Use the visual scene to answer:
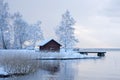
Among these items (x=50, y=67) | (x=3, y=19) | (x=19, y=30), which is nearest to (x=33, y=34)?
(x=19, y=30)

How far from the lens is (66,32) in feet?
288

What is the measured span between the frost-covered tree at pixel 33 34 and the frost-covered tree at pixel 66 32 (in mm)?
11713

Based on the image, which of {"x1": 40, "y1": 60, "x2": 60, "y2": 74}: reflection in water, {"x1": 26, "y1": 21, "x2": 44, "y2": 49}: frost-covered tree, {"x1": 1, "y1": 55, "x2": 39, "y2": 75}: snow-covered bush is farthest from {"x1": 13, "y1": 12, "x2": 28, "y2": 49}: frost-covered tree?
{"x1": 1, "y1": 55, "x2": 39, "y2": 75}: snow-covered bush

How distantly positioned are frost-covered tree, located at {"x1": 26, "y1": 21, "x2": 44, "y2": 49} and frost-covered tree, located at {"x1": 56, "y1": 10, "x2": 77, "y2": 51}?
11.7 metres

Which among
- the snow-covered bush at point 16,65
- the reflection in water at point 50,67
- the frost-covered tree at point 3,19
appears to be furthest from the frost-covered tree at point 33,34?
the snow-covered bush at point 16,65

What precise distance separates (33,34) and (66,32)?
16294 millimetres

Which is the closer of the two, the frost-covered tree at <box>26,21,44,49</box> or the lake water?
the lake water

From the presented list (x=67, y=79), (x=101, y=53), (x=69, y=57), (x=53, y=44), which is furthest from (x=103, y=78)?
(x=101, y=53)

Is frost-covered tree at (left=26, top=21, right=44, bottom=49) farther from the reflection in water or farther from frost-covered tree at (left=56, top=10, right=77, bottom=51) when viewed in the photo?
the reflection in water

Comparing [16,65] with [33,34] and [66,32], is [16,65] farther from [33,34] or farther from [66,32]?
[33,34]

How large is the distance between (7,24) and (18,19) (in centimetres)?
1167

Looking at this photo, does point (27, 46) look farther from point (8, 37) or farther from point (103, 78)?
point (103, 78)

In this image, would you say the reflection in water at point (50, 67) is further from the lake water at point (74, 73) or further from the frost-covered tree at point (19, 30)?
the frost-covered tree at point (19, 30)

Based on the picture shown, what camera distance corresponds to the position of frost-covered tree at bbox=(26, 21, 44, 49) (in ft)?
322
